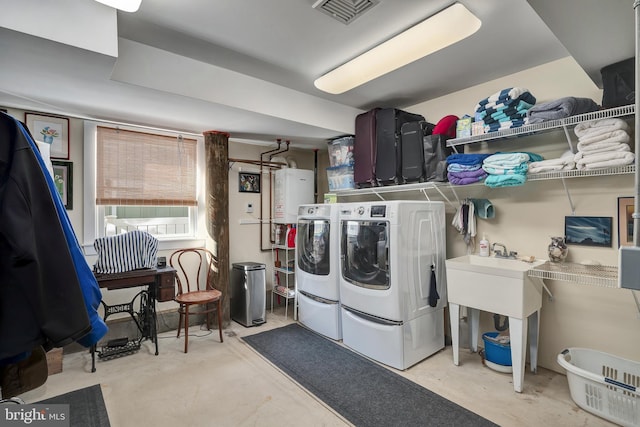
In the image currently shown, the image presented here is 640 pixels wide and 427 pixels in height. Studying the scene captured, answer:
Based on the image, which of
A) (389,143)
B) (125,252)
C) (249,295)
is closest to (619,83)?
(389,143)

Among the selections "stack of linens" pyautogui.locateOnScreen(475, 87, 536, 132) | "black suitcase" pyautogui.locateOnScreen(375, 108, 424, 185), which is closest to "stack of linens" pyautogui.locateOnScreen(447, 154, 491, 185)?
"stack of linens" pyautogui.locateOnScreen(475, 87, 536, 132)

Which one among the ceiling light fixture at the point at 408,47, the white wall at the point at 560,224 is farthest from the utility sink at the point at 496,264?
the ceiling light fixture at the point at 408,47

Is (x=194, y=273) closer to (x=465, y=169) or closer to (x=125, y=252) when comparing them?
(x=125, y=252)

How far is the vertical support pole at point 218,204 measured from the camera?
3668mm

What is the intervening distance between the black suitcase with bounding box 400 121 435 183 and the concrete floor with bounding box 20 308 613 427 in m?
1.74

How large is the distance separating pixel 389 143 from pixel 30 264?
2.98 meters

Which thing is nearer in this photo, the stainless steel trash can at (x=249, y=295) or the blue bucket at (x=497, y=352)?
the blue bucket at (x=497, y=352)

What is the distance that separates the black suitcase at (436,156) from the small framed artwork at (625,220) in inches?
48.3

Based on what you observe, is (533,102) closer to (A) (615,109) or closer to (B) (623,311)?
(A) (615,109)

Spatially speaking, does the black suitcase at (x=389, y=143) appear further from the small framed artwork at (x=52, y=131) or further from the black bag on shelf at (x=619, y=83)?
the small framed artwork at (x=52, y=131)

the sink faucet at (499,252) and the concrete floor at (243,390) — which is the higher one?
the sink faucet at (499,252)

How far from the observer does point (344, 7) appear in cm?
186

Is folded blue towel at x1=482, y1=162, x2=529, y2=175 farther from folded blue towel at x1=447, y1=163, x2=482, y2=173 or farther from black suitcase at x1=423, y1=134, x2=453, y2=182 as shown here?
black suitcase at x1=423, y1=134, x2=453, y2=182

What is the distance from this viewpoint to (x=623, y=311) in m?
2.30
